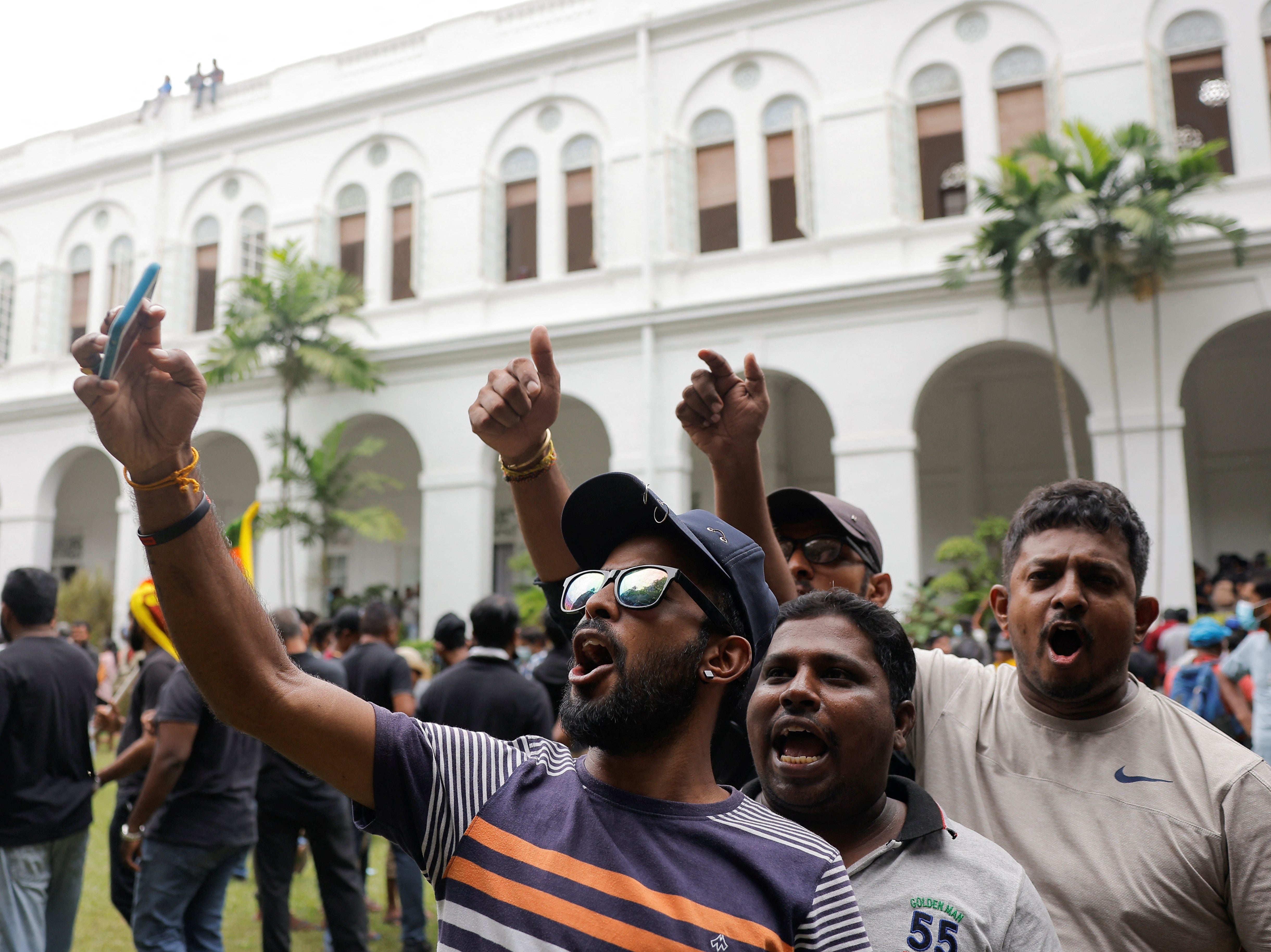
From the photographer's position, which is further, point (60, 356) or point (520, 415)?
point (60, 356)

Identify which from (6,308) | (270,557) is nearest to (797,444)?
(270,557)

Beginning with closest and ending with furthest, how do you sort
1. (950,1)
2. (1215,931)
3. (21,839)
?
(1215,931), (21,839), (950,1)

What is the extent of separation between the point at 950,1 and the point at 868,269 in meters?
3.90

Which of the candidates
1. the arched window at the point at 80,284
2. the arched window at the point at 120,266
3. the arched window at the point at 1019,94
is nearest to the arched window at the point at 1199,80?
the arched window at the point at 1019,94

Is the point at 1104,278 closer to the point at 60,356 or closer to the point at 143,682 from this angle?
the point at 143,682

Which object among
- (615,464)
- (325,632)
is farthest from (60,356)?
(325,632)

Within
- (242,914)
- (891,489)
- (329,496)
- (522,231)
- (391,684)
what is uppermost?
(522,231)

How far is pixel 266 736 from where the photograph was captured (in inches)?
59.3

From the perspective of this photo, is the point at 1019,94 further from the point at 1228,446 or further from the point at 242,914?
the point at 242,914

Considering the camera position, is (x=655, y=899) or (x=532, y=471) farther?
(x=532, y=471)

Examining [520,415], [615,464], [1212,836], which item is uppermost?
[615,464]

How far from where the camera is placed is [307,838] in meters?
5.05

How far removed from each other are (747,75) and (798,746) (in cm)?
1473

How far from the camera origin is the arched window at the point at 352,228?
57.3ft
